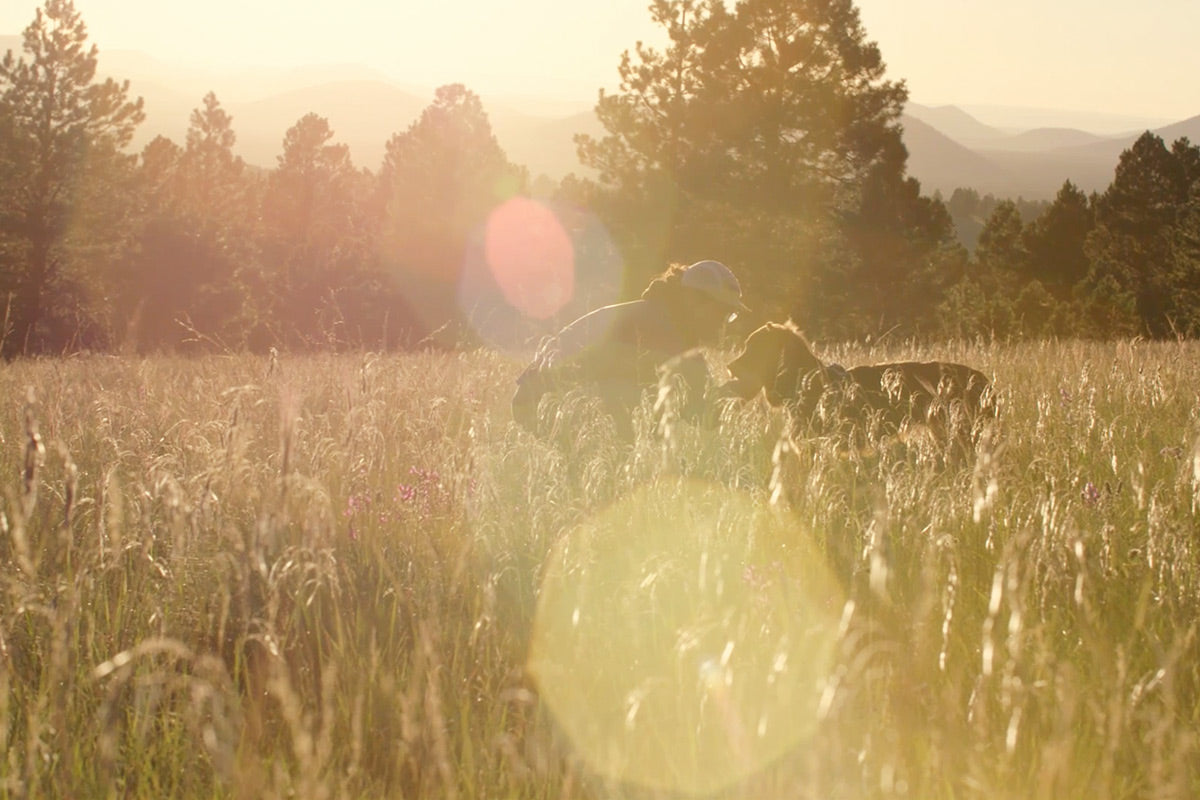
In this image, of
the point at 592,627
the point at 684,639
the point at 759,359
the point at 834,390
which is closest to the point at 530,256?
the point at 759,359

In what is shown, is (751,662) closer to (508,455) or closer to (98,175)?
(508,455)

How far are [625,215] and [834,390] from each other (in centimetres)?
1904

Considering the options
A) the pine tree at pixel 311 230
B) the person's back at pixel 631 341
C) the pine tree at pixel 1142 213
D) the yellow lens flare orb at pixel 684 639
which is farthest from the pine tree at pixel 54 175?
the pine tree at pixel 1142 213

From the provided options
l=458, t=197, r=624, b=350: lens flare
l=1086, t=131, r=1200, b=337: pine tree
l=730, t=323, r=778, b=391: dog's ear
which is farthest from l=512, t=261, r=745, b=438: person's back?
l=1086, t=131, r=1200, b=337: pine tree

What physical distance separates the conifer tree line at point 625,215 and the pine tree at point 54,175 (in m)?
0.07

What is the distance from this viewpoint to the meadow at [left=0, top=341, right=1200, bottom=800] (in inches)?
62.8

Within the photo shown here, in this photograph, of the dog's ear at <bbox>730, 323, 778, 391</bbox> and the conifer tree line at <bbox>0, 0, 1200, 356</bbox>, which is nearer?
the dog's ear at <bbox>730, 323, 778, 391</bbox>

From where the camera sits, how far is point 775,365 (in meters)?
4.20

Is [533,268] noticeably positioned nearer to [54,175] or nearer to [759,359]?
[54,175]

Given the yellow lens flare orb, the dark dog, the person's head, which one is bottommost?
the yellow lens flare orb

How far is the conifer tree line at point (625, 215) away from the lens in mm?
22234

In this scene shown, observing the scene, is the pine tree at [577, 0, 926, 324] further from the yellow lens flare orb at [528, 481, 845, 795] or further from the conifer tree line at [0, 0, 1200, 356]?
the yellow lens flare orb at [528, 481, 845, 795]

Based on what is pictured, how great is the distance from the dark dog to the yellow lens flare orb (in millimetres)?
1194

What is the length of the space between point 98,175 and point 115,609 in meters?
32.3
